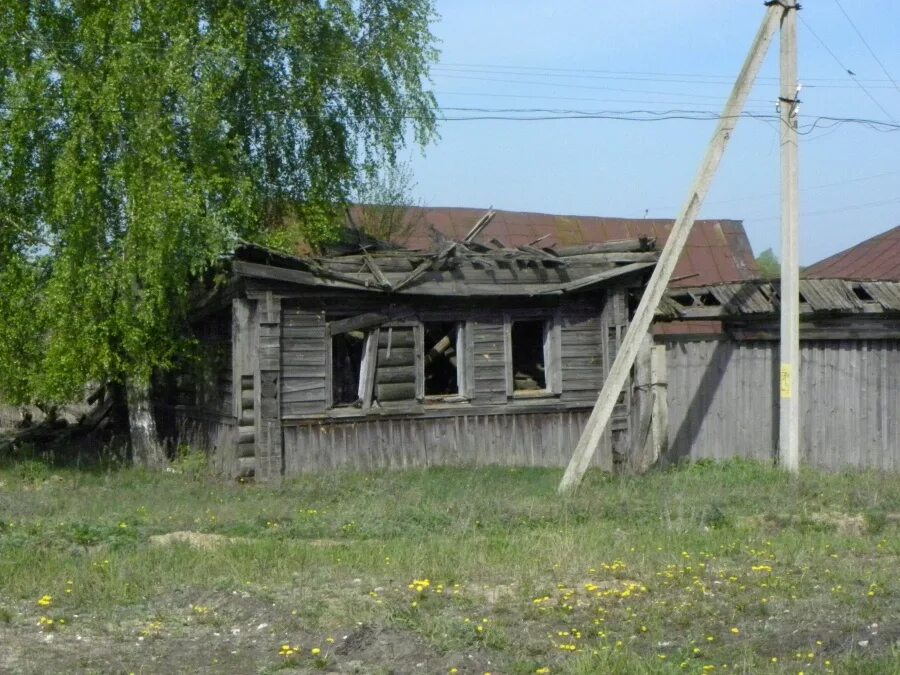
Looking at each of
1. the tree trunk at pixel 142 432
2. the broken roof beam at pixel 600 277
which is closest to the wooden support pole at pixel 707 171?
the broken roof beam at pixel 600 277

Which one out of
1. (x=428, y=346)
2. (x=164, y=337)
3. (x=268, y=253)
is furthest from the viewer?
(x=428, y=346)

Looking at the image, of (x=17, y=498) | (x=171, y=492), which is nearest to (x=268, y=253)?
(x=171, y=492)

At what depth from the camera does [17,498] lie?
13.7 meters

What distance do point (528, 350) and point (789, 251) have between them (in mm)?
5371

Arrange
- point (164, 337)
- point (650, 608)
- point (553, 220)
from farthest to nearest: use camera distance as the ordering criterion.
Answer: point (553, 220), point (164, 337), point (650, 608)

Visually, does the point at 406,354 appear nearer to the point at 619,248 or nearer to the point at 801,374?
the point at 619,248

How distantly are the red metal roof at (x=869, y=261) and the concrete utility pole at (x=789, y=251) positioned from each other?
5.05 meters

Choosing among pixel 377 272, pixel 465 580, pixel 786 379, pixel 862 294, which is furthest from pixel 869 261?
pixel 465 580

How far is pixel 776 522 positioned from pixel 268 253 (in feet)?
23.7

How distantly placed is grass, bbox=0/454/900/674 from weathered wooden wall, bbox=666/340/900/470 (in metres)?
1.30

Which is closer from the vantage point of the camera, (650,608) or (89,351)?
(650,608)

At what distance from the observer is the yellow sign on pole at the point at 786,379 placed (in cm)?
1405

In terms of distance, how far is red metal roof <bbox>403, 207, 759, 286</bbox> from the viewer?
1008 inches

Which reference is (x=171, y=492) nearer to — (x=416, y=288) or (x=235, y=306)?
(x=235, y=306)
